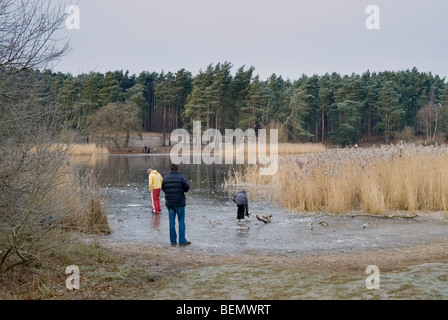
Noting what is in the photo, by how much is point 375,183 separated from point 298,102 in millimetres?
59177

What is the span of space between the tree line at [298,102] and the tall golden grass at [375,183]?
143 ft

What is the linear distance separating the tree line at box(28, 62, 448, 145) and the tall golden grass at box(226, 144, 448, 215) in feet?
143

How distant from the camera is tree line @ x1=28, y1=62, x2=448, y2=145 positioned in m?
71.6

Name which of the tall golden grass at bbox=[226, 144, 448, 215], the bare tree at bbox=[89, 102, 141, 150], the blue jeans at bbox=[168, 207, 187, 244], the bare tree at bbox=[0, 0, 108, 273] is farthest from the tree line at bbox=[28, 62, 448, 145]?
the bare tree at bbox=[0, 0, 108, 273]

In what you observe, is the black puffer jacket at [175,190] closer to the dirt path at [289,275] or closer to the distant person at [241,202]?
the dirt path at [289,275]

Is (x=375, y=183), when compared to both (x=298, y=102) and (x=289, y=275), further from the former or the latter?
(x=298, y=102)

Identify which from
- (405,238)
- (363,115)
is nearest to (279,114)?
(363,115)

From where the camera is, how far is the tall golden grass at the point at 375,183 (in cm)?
1485

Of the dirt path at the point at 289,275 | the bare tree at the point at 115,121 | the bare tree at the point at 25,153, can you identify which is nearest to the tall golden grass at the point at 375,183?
the dirt path at the point at 289,275

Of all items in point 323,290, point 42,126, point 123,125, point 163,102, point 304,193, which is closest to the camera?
point 323,290

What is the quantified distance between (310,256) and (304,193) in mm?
6928

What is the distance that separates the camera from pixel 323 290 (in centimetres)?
573

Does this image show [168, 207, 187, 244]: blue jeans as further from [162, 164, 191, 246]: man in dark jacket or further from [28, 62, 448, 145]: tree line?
[28, 62, 448, 145]: tree line

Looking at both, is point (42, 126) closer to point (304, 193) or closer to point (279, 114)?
point (304, 193)
